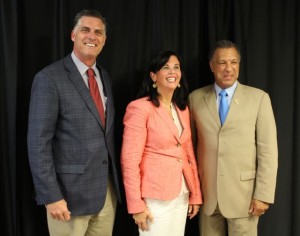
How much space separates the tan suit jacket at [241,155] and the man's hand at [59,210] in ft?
2.90

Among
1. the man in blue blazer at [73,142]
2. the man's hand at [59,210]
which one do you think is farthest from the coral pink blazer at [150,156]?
the man's hand at [59,210]

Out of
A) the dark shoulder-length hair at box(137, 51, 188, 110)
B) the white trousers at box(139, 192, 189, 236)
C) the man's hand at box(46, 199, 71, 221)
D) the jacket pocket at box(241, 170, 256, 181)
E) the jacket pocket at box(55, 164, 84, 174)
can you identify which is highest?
the dark shoulder-length hair at box(137, 51, 188, 110)

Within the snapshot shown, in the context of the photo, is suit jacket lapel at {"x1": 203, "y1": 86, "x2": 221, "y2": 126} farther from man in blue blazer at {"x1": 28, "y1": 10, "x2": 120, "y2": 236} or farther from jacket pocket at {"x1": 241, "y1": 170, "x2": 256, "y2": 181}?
man in blue blazer at {"x1": 28, "y1": 10, "x2": 120, "y2": 236}

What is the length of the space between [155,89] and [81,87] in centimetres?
48

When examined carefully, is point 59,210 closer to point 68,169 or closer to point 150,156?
point 68,169

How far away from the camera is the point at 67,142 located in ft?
5.82

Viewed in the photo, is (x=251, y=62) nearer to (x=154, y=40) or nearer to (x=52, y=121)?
(x=154, y=40)

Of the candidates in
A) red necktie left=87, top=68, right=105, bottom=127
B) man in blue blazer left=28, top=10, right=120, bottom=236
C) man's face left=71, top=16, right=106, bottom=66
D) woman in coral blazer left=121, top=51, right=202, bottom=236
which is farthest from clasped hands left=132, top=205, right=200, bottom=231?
man's face left=71, top=16, right=106, bottom=66

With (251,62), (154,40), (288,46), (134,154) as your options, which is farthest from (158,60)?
(288,46)

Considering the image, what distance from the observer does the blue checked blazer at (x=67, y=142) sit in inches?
65.9

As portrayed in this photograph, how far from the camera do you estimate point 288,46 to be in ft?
8.68

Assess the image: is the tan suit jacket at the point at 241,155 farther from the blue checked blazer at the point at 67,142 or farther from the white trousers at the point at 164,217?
the blue checked blazer at the point at 67,142

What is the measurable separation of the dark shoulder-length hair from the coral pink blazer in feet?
0.30

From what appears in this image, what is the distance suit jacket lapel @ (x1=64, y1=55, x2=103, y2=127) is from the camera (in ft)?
5.91
